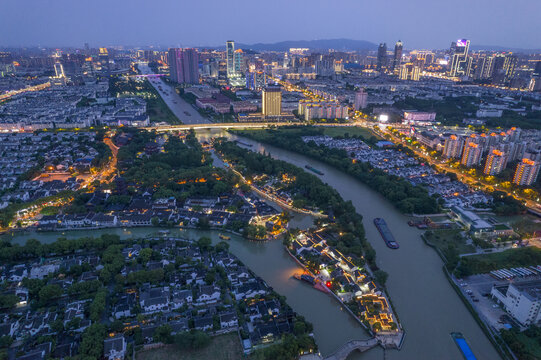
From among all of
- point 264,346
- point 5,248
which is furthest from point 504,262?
point 5,248

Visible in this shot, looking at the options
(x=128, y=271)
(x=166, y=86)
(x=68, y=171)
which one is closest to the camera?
(x=128, y=271)

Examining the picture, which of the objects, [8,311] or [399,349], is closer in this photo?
[399,349]

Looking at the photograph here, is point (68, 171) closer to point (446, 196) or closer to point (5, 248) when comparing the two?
point (5, 248)

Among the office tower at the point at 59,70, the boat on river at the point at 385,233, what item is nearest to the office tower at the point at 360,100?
the boat on river at the point at 385,233

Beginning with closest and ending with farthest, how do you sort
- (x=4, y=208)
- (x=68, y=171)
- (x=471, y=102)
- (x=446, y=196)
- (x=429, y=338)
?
(x=429, y=338), (x=4, y=208), (x=446, y=196), (x=68, y=171), (x=471, y=102)

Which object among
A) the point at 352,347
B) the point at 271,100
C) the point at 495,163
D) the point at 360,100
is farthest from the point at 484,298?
the point at 360,100

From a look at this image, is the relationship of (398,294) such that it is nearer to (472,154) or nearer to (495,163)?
(495,163)
